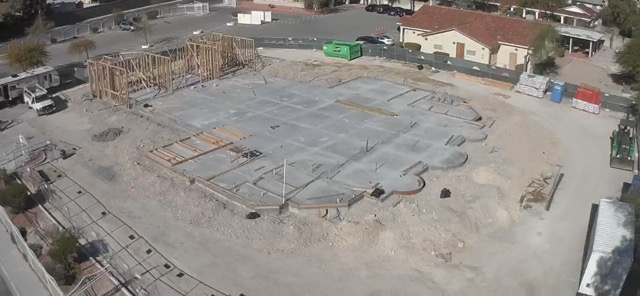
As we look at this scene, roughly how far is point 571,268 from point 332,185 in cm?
969

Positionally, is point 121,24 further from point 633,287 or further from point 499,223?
point 633,287

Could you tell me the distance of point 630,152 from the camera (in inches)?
1152

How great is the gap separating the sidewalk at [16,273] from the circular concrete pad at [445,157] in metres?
16.4

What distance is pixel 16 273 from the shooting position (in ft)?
70.5

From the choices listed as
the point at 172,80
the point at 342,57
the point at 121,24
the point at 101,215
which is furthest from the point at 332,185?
the point at 121,24

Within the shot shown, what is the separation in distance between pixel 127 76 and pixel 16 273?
16699 millimetres

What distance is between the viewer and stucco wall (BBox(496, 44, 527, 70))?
41.5 meters

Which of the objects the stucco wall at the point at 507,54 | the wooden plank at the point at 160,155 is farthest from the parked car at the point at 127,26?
the stucco wall at the point at 507,54

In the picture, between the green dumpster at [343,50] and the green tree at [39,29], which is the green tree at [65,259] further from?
the green tree at [39,29]

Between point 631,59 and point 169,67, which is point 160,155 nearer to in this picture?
point 169,67

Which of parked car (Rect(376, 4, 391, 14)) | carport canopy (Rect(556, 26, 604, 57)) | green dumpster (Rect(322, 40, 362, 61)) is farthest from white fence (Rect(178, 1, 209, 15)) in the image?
carport canopy (Rect(556, 26, 604, 57))

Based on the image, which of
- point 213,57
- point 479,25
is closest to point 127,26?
point 213,57

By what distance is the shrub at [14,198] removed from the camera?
2477 centimetres

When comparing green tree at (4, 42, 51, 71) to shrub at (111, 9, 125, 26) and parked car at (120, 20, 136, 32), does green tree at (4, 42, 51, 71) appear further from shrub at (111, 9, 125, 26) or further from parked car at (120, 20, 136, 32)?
shrub at (111, 9, 125, 26)
